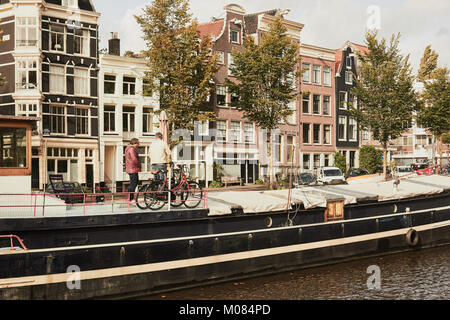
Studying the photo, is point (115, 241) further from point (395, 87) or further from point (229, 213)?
point (395, 87)

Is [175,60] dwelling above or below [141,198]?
above

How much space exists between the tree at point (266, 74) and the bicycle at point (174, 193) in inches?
713

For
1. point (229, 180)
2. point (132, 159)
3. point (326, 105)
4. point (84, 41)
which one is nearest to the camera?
point (132, 159)

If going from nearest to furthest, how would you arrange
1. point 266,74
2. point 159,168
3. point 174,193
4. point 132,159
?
point 132,159 → point 159,168 → point 174,193 → point 266,74

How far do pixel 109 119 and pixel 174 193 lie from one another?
74.1ft

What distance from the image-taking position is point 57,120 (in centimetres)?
3394

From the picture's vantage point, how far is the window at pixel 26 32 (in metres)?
32.7

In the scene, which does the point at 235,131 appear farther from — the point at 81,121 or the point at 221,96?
the point at 81,121

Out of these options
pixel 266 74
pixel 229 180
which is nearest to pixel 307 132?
pixel 229 180

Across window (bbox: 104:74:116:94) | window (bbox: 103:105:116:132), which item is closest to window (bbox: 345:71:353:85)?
window (bbox: 104:74:116:94)

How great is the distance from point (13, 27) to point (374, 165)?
115ft

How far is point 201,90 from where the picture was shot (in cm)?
3200

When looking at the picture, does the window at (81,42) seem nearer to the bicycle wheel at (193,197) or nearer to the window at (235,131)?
the window at (235,131)
